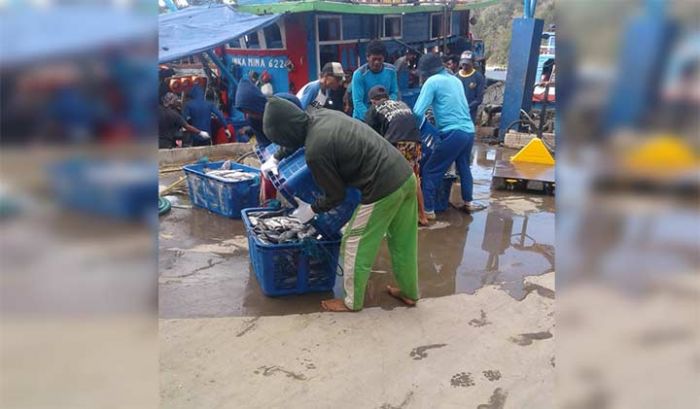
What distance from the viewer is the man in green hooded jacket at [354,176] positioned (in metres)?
3.34

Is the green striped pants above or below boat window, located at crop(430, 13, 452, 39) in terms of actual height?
below

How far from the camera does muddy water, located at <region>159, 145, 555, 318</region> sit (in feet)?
12.5

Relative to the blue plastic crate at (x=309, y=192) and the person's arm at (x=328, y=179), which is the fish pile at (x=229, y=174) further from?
the person's arm at (x=328, y=179)

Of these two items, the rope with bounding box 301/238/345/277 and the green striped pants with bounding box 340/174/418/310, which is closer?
the green striped pants with bounding box 340/174/418/310

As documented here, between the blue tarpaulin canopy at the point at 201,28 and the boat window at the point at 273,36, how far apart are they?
362 mm

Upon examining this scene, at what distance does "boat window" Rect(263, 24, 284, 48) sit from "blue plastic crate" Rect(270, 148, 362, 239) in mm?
6556

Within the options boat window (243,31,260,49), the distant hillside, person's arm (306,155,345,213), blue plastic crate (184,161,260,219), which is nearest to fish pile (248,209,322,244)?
person's arm (306,155,345,213)

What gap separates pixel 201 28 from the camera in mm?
9188

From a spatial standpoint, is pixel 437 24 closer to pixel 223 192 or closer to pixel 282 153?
pixel 223 192

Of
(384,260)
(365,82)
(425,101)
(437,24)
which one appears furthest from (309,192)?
(437,24)

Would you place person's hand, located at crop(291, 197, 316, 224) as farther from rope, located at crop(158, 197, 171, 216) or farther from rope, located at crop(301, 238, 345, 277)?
rope, located at crop(158, 197, 171, 216)

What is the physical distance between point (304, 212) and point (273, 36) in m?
7.10

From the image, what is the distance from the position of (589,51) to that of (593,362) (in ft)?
1.59

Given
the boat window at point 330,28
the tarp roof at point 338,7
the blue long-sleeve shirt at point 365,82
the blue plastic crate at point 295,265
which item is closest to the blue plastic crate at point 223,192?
the blue long-sleeve shirt at point 365,82
